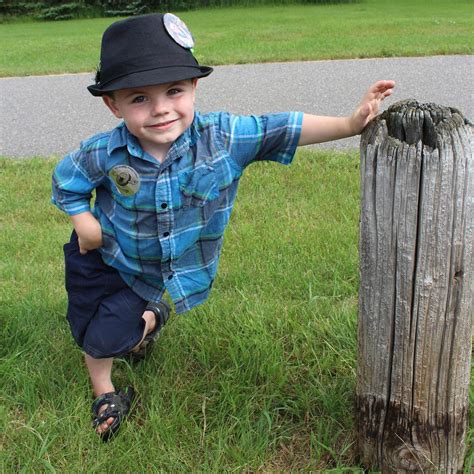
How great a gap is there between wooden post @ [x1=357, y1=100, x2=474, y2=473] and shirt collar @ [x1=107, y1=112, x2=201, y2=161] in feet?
1.87

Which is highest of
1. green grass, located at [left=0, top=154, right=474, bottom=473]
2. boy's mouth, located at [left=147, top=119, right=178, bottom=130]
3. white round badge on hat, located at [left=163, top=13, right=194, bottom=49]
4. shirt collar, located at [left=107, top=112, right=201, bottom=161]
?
white round badge on hat, located at [left=163, top=13, right=194, bottom=49]

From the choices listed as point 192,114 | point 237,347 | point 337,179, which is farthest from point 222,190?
point 337,179

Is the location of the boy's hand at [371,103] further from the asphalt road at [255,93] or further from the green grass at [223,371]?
the asphalt road at [255,93]

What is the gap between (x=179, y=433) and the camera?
7.07ft

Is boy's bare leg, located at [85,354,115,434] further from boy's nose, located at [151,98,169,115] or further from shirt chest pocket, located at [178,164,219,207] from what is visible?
boy's nose, located at [151,98,169,115]

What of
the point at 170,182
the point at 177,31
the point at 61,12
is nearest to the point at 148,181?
the point at 170,182

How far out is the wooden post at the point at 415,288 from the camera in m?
1.62

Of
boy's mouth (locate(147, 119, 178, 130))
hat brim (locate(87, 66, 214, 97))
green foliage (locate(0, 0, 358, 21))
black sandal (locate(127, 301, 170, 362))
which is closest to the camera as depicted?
hat brim (locate(87, 66, 214, 97))

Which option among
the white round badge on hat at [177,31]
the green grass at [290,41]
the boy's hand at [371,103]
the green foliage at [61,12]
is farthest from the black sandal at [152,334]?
the green foliage at [61,12]

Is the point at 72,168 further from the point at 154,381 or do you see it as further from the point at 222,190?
the point at 154,381

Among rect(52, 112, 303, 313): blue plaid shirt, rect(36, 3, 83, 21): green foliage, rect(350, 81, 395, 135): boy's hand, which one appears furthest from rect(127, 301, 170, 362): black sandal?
rect(36, 3, 83, 21): green foliage

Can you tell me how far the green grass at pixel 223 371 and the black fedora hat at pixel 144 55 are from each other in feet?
3.38

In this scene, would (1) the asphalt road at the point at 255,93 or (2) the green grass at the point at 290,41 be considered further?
(2) the green grass at the point at 290,41

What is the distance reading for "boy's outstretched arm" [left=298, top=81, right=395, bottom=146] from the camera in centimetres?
174
